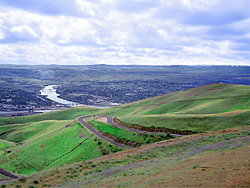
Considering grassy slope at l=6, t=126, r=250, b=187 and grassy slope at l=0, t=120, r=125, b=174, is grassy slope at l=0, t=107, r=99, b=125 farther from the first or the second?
grassy slope at l=6, t=126, r=250, b=187

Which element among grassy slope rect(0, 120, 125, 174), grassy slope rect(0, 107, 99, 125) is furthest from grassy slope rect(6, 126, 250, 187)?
grassy slope rect(0, 107, 99, 125)

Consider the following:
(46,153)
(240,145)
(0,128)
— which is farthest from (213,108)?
(0,128)

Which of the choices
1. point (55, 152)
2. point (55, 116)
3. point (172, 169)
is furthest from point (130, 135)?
point (55, 116)

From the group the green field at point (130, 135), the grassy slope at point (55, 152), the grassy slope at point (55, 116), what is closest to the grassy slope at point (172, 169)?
the green field at point (130, 135)

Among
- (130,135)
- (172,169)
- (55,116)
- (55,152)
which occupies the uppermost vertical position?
(172,169)

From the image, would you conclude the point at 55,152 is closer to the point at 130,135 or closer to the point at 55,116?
the point at 130,135

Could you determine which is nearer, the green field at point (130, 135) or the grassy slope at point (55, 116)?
the green field at point (130, 135)

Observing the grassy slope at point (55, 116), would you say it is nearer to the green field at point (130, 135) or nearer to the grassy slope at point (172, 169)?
the green field at point (130, 135)

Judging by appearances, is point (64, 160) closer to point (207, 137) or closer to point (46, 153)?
point (46, 153)
